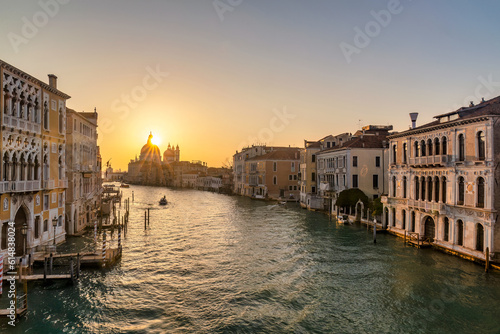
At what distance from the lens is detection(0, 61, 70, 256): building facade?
54.4 feet

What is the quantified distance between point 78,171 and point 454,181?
25888 mm

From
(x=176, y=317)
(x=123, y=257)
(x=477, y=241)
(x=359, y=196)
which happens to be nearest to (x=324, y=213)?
(x=359, y=196)

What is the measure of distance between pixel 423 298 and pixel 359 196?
64.1 feet

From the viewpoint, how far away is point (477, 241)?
18.2m

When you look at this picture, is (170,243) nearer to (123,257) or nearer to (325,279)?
(123,257)

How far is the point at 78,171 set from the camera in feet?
87.8

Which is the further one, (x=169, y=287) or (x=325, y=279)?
(x=325, y=279)

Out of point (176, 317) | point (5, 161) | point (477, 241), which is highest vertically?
point (5, 161)

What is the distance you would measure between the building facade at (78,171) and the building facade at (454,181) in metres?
24.1

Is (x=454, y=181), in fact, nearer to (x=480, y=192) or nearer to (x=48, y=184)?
(x=480, y=192)

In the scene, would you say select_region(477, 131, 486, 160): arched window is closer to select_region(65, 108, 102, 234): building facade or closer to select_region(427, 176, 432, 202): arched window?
select_region(427, 176, 432, 202): arched window

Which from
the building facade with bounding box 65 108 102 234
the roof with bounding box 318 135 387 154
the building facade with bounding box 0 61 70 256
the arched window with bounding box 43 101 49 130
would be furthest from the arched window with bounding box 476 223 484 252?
the building facade with bounding box 65 108 102 234

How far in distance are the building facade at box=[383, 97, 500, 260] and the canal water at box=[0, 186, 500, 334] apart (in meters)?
1.45

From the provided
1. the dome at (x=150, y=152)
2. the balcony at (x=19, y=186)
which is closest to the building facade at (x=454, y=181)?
the balcony at (x=19, y=186)
